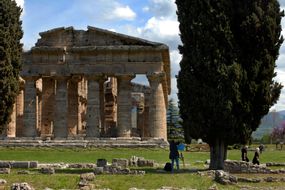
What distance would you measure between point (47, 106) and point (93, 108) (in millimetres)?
6161

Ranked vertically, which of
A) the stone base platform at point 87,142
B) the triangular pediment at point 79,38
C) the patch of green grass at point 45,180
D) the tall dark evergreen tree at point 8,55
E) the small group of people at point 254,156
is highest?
the triangular pediment at point 79,38

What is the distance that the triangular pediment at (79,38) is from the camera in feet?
150

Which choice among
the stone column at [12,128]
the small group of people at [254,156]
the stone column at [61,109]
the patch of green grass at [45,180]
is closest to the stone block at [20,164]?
the patch of green grass at [45,180]

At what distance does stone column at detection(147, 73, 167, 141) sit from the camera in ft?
147

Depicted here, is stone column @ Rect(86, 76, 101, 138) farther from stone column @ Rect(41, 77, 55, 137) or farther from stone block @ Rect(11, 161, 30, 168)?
stone block @ Rect(11, 161, 30, 168)

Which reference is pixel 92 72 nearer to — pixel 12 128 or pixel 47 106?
pixel 47 106

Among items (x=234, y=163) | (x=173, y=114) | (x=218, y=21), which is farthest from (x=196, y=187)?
(x=173, y=114)

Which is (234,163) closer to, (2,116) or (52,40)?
(2,116)

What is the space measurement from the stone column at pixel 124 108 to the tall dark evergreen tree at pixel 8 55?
18.4m

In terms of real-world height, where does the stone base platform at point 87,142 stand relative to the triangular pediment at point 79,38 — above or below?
below

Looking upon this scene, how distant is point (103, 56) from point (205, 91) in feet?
72.4

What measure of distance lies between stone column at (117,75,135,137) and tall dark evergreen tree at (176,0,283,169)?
1994 centimetres

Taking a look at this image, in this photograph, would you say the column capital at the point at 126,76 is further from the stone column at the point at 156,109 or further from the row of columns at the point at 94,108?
the stone column at the point at 156,109

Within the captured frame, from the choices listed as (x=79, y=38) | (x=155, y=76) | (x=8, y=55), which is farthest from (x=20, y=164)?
(x=79, y=38)
